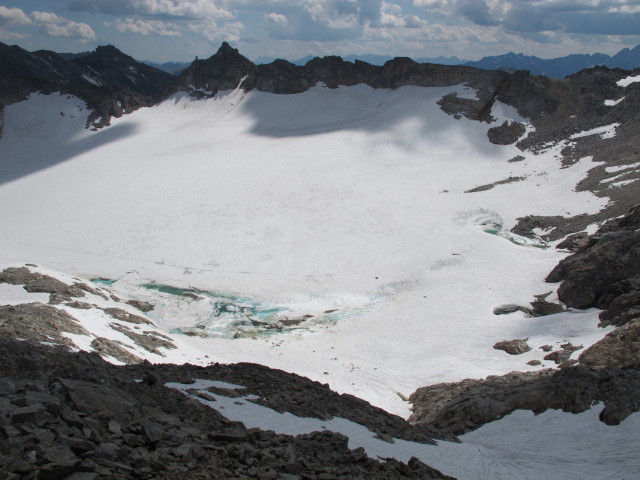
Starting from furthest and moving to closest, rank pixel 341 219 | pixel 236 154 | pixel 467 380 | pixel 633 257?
1. pixel 236 154
2. pixel 341 219
3. pixel 633 257
4. pixel 467 380

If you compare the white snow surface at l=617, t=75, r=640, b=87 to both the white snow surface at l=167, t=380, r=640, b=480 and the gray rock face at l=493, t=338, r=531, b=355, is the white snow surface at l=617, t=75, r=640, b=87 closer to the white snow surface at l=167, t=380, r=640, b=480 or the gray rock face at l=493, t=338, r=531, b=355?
the gray rock face at l=493, t=338, r=531, b=355

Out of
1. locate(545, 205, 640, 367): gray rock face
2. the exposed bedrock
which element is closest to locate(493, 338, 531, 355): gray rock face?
locate(545, 205, 640, 367): gray rock face

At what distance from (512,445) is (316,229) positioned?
32074mm

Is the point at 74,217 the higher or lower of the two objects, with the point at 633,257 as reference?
lower

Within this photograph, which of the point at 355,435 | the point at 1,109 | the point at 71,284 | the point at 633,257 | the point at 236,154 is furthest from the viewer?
the point at 1,109

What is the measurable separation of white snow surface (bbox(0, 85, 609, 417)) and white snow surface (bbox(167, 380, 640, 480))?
8303 mm

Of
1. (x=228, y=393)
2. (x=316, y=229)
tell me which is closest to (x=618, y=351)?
(x=228, y=393)

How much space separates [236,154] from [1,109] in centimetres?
4177

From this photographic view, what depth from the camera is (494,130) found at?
64250 mm

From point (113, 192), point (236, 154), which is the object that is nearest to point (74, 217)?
point (113, 192)

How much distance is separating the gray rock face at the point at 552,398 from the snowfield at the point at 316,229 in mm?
550

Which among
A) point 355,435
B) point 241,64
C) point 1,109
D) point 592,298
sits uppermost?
point 241,64

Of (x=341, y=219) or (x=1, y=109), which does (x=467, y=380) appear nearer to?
(x=341, y=219)

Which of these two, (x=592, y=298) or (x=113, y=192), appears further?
(x=113, y=192)
